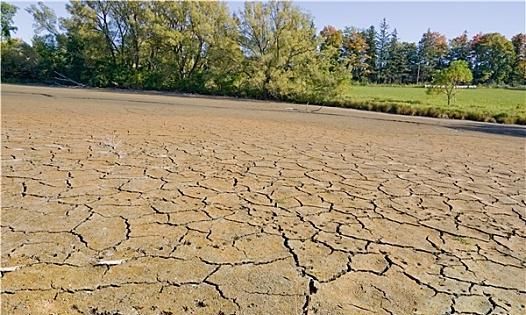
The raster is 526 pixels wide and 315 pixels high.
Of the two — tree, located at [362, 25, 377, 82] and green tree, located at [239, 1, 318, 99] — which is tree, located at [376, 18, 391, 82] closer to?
tree, located at [362, 25, 377, 82]

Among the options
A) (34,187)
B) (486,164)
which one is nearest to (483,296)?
(34,187)

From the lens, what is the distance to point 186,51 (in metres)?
29.5

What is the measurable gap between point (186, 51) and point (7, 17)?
2795 centimetres

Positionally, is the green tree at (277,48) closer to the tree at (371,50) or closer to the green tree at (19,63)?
the green tree at (19,63)

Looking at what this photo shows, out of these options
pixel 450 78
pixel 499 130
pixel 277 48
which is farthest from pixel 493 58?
pixel 499 130

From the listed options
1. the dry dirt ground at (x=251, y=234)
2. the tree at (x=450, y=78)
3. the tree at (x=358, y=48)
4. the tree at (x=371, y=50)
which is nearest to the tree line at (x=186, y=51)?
the tree at (x=450, y=78)

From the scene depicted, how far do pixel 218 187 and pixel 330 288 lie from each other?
208 centimetres

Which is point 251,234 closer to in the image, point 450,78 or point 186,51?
point 450,78

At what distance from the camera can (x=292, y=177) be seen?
178 inches

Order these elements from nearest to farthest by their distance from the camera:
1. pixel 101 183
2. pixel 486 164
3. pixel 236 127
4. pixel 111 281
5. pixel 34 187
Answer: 1. pixel 111 281
2. pixel 34 187
3. pixel 101 183
4. pixel 486 164
5. pixel 236 127

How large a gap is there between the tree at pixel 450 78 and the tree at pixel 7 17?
4409 cm

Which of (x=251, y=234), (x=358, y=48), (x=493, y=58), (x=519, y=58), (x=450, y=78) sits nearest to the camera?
(x=251, y=234)

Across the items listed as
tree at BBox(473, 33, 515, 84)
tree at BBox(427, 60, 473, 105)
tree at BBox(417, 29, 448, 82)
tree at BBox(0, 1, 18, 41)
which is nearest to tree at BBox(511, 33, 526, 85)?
tree at BBox(473, 33, 515, 84)

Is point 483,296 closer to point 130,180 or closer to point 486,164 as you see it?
point 130,180
